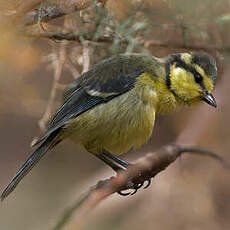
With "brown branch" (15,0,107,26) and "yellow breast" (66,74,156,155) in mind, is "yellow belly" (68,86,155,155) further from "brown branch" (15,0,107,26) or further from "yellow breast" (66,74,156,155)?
"brown branch" (15,0,107,26)

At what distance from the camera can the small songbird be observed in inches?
116

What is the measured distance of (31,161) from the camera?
9.36ft

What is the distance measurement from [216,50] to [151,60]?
0.49 meters

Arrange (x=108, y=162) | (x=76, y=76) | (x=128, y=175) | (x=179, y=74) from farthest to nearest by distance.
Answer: (x=76, y=76) < (x=108, y=162) < (x=179, y=74) < (x=128, y=175)

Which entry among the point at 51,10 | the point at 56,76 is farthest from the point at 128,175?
the point at 56,76

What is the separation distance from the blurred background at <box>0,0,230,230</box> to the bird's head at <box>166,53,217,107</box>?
204 mm

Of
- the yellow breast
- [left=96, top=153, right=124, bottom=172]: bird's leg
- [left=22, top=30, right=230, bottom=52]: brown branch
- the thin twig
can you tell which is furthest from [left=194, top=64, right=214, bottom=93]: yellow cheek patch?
the thin twig

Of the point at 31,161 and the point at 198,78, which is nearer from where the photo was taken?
the point at 31,161

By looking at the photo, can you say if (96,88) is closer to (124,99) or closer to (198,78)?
(124,99)

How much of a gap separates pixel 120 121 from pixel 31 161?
1.48 feet

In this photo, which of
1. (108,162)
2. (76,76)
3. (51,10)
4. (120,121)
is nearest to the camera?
(51,10)

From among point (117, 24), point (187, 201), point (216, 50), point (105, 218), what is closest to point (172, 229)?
point (187, 201)

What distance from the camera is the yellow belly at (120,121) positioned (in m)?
2.94

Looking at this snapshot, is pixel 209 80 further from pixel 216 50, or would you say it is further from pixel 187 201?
pixel 187 201
